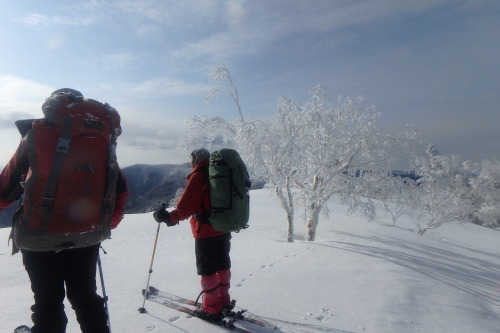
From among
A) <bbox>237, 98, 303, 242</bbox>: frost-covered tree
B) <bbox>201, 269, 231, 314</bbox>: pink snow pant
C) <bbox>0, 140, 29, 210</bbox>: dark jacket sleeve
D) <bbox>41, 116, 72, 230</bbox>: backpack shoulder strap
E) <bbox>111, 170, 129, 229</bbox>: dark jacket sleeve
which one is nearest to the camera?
<bbox>41, 116, 72, 230</bbox>: backpack shoulder strap

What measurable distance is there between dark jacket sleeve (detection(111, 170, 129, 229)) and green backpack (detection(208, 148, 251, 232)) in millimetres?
1151

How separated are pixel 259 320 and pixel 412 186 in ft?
47.3

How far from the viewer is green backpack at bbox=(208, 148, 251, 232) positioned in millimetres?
3896

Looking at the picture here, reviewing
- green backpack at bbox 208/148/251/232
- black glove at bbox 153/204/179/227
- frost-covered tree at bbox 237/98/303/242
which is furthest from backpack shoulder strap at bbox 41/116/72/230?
frost-covered tree at bbox 237/98/303/242

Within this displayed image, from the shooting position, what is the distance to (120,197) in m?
2.99

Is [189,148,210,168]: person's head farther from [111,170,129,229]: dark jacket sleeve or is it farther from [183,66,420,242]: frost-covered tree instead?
[183,66,420,242]: frost-covered tree

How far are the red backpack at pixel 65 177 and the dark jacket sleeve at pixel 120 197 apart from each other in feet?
1.06

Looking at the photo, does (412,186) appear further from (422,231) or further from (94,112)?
(94,112)

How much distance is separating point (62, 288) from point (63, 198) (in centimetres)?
78

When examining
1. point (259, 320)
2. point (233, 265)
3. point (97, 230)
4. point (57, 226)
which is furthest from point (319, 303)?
point (57, 226)

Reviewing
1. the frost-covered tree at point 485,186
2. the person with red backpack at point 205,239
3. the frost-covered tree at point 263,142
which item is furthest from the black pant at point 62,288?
the frost-covered tree at point 485,186

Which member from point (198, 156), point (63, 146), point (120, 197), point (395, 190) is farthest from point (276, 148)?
point (63, 146)

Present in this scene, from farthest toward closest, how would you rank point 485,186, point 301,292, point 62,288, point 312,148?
point 485,186
point 312,148
point 301,292
point 62,288

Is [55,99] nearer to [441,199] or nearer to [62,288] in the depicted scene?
[62,288]
